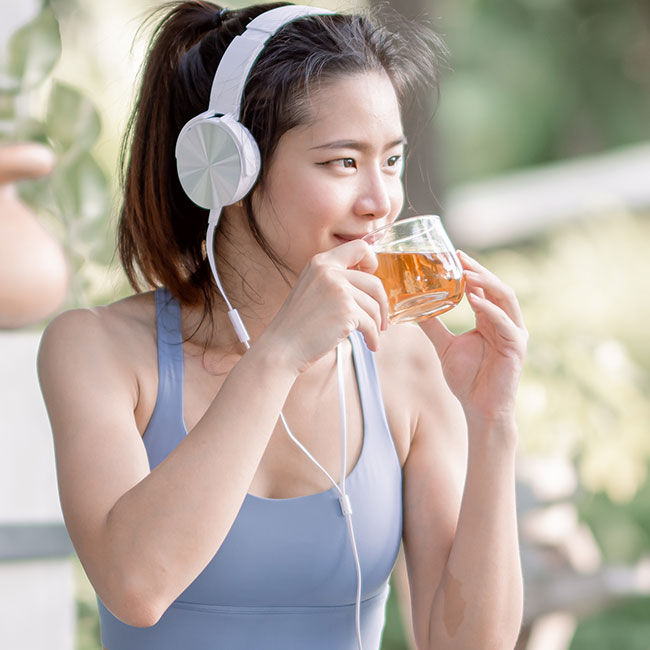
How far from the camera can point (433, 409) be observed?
5.13ft

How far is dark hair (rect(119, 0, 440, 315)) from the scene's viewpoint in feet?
4.46

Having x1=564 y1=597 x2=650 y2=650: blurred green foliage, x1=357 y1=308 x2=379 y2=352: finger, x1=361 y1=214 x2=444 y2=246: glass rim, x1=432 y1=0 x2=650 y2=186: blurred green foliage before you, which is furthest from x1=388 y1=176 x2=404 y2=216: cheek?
x1=432 y1=0 x2=650 y2=186: blurred green foliage

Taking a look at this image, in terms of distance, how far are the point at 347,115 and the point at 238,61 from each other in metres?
0.17

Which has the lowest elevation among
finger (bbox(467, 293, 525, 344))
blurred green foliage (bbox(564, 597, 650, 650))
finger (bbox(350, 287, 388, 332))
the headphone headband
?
blurred green foliage (bbox(564, 597, 650, 650))

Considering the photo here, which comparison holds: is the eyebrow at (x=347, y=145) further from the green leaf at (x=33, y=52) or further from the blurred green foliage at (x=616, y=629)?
the blurred green foliage at (x=616, y=629)

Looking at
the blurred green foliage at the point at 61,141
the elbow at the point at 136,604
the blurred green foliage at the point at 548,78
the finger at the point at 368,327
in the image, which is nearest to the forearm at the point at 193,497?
the elbow at the point at 136,604

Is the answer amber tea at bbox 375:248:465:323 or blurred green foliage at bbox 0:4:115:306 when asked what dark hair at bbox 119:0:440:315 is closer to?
amber tea at bbox 375:248:465:323

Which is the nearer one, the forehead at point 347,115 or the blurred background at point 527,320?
the forehead at point 347,115

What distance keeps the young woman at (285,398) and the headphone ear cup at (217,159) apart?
2.1 inches

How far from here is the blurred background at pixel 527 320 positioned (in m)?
2.26

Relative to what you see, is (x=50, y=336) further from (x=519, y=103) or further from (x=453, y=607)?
(x=519, y=103)

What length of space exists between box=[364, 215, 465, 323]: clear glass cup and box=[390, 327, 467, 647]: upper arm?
0.32m

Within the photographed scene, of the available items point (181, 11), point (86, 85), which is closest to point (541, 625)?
point (181, 11)

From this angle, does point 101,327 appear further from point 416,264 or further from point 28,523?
point 28,523
